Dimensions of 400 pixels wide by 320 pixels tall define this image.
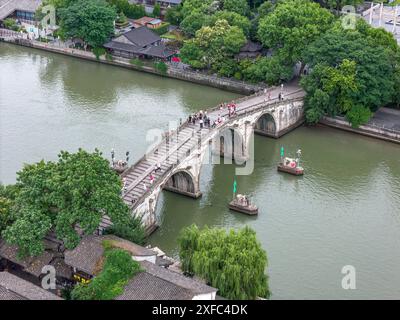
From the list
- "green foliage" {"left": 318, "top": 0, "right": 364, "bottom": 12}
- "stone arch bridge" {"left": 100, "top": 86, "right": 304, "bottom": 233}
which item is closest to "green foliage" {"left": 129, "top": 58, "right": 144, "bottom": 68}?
"stone arch bridge" {"left": 100, "top": 86, "right": 304, "bottom": 233}

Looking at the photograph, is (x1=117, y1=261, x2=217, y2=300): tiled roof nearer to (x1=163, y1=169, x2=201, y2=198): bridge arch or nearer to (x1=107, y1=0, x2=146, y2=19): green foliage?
(x1=163, y1=169, x2=201, y2=198): bridge arch

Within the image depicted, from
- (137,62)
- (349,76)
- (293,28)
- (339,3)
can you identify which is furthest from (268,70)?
(339,3)

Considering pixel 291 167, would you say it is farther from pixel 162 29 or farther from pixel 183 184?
pixel 162 29

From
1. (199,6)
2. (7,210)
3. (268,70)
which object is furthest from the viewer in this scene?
(199,6)

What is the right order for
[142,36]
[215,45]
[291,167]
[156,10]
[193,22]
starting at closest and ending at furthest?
[291,167], [215,45], [193,22], [142,36], [156,10]

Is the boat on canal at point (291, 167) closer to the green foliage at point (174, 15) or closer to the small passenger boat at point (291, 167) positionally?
the small passenger boat at point (291, 167)

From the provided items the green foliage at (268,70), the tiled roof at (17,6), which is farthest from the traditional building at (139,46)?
the tiled roof at (17,6)

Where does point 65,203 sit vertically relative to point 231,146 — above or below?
above
